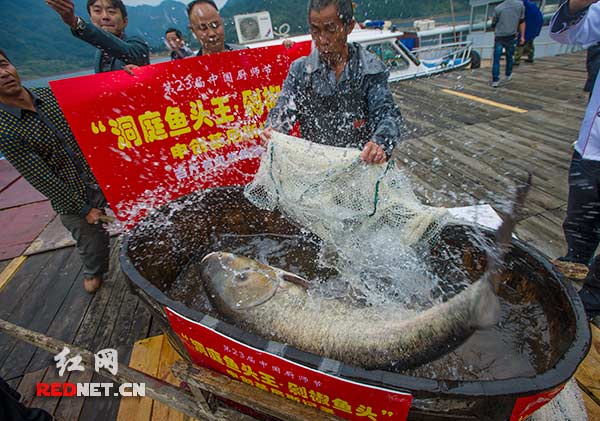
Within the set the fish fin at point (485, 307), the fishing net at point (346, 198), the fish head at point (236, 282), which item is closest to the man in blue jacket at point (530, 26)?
the fishing net at point (346, 198)

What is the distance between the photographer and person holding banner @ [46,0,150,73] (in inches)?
124

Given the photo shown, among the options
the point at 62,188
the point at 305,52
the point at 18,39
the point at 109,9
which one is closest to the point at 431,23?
the point at 305,52

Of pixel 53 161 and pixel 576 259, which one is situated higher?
pixel 53 161

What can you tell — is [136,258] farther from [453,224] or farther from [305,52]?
[305,52]

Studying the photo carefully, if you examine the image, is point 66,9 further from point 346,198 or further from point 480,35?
point 480,35

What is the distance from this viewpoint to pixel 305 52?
477 cm

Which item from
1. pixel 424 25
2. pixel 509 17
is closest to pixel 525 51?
pixel 509 17

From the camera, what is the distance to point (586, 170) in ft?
9.64

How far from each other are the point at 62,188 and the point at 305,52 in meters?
3.90

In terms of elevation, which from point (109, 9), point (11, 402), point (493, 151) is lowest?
point (493, 151)

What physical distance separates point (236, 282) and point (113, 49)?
3.25m

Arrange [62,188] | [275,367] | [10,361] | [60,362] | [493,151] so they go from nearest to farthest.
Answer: [275,367] → [60,362] → [10,361] → [62,188] → [493,151]

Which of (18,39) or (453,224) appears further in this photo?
(18,39)

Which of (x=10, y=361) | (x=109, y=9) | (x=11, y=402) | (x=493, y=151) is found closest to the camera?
(x=11, y=402)
